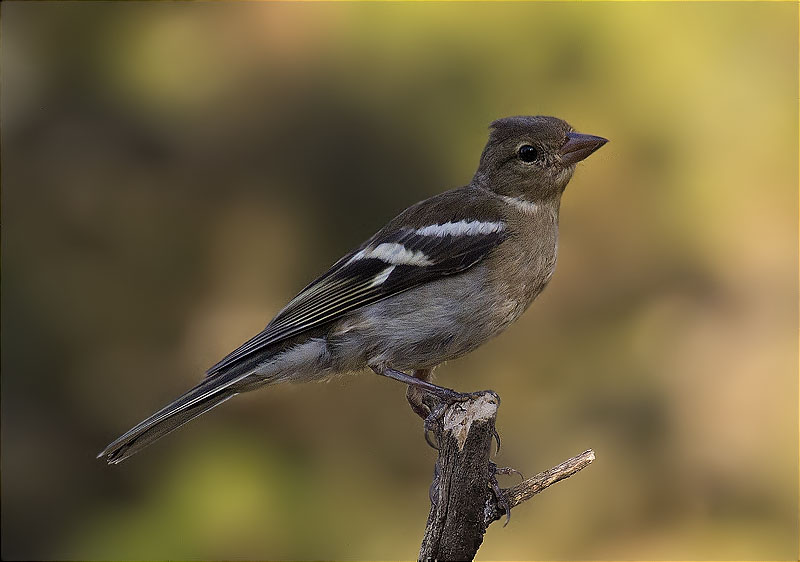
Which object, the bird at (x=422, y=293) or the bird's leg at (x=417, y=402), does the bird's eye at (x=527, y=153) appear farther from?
the bird's leg at (x=417, y=402)

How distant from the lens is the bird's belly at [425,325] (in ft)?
12.3

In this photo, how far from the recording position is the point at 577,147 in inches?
165

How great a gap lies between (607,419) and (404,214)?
3299 mm

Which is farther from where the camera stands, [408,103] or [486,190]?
[408,103]

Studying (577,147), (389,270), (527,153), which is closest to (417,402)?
(389,270)

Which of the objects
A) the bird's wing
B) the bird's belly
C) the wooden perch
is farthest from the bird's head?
the wooden perch

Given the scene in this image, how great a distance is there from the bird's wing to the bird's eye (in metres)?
0.39

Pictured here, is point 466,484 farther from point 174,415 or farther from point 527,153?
point 527,153

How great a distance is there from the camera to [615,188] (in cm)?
736

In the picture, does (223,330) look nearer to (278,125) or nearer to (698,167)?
(278,125)

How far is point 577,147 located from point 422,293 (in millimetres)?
1048

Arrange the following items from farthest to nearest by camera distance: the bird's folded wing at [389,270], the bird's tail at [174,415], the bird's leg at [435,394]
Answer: the bird's folded wing at [389,270]
the bird's tail at [174,415]
the bird's leg at [435,394]

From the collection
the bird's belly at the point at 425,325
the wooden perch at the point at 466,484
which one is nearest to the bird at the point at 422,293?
the bird's belly at the point at 425,325

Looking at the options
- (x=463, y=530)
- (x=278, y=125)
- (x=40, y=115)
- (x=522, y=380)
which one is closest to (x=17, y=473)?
(x=40, y=115)
